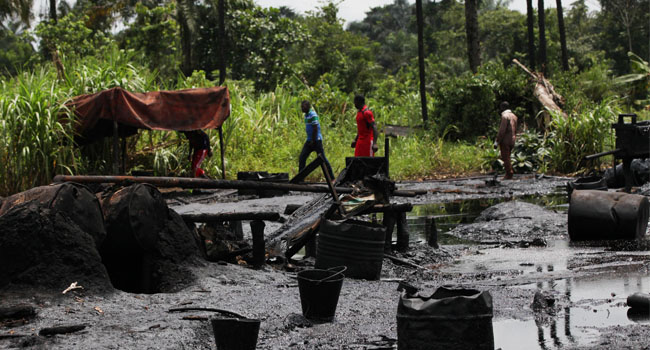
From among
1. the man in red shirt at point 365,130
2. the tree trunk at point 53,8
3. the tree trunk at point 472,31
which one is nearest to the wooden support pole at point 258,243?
the man in red shirt at point 365,130

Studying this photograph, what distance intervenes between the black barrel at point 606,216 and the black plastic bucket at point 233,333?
21.0ft

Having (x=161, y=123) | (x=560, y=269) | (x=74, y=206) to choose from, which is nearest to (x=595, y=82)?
(x=161, y=123)

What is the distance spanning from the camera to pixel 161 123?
14227mm

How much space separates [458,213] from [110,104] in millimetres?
6843

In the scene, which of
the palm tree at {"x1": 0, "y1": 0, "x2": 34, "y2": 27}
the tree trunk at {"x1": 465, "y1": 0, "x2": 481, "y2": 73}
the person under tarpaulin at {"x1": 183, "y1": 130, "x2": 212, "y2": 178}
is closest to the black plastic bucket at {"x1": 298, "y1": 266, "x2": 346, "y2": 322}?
the person under tarpaulin at {"x1": 183, "y1": 130, "x2": 212, "y2": 178}

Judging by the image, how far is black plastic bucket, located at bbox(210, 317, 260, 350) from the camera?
434 cm

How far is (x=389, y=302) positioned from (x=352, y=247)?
3.68ft

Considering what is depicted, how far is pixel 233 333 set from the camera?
434 centimetres

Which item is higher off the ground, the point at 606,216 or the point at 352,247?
the point at 352,247

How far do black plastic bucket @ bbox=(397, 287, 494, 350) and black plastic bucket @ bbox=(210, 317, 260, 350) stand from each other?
963mm

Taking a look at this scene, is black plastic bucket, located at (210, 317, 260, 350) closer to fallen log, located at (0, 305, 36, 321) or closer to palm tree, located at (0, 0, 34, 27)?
fallen log, located at (0, 305, 36, 321)

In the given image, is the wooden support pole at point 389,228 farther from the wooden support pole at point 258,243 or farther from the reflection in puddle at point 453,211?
the wooden support pole at point 258,243

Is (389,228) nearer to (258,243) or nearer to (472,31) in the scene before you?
(258,243)

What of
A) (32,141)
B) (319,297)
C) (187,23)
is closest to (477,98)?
(187,23)
